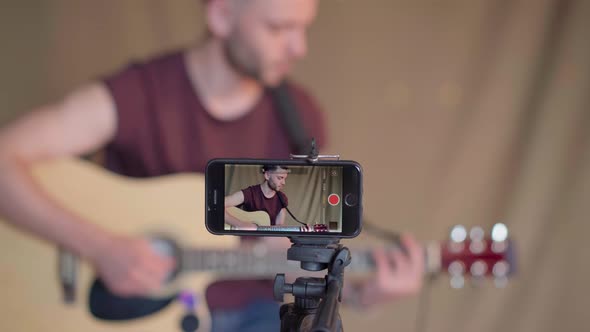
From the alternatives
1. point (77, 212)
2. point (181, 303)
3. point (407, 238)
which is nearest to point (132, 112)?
point (77, 212)

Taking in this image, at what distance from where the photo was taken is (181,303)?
1.94m

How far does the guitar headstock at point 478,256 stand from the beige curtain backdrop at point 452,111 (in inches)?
4.1

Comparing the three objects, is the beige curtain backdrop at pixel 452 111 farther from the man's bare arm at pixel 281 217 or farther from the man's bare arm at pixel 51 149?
the man's bare arm at pixel 281 217

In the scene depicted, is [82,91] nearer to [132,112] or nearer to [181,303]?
[132,112]

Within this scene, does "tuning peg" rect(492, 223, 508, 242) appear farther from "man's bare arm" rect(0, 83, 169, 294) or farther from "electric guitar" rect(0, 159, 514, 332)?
"man's bare arm" rect(0, 83, 169, 294)

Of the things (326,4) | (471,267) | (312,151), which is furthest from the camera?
(326,4)

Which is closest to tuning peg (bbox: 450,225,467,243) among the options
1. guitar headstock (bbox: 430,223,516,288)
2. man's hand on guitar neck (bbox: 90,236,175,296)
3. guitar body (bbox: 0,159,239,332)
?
guitar headstock (bbox: 430,223,516,288)

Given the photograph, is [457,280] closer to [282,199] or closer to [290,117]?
[290,117]

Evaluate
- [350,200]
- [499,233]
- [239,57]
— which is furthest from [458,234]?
[350,200]

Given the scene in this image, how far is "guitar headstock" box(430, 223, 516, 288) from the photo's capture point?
186cm

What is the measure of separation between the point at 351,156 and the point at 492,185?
0.41 meters

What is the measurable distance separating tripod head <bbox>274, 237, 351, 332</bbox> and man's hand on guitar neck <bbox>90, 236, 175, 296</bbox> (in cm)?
127

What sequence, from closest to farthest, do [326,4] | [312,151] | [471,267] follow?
[312,151] → [471,267] → [326,4]

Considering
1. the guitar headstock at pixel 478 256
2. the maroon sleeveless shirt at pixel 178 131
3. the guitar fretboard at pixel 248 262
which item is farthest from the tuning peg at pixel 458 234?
the maroon sleeveless shirt at pixel 178 131
